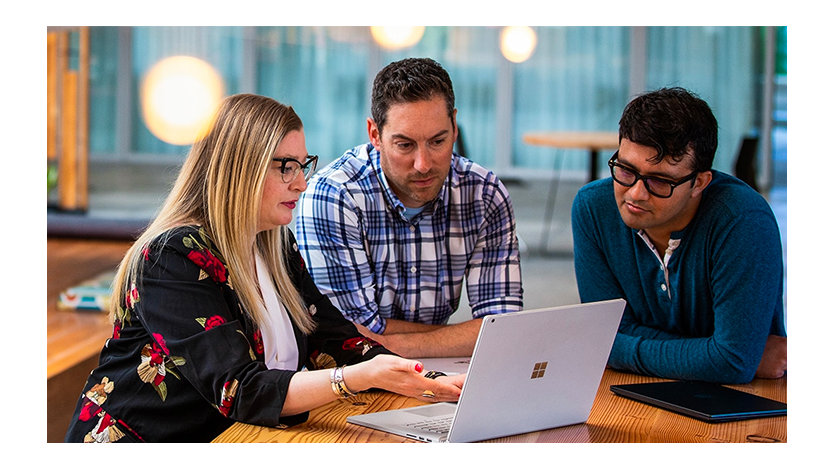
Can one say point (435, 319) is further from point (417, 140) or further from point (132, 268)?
point (132, 268)

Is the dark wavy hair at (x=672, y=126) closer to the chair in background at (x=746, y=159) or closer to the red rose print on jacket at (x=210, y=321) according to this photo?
the red rose print on jacket at (x=210, y=321)

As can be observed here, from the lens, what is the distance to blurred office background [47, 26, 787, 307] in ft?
37.0

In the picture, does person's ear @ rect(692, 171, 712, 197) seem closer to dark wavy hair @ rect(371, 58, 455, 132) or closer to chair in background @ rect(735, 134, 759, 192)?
dark wavy hair @ rect(371, 58, 455, 132)

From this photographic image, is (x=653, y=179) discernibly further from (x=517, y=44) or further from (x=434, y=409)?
(x=517, y=44)

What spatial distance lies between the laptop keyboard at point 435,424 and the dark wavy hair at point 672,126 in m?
0.82

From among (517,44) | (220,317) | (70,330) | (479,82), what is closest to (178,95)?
(479,82)

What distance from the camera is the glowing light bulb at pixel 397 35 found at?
10.9 m

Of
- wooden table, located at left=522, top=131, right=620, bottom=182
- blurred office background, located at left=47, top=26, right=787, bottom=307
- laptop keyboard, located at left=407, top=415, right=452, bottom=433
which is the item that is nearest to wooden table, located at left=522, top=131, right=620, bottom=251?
wooden table, located at left=522, top=131, right=620, bottom=182

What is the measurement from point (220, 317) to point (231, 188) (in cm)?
27

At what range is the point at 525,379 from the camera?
5.41ft

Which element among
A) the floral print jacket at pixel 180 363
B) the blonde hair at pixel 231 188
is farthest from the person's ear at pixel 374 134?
the floral print jacket at pixel 180 363

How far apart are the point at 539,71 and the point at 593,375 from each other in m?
10.4
